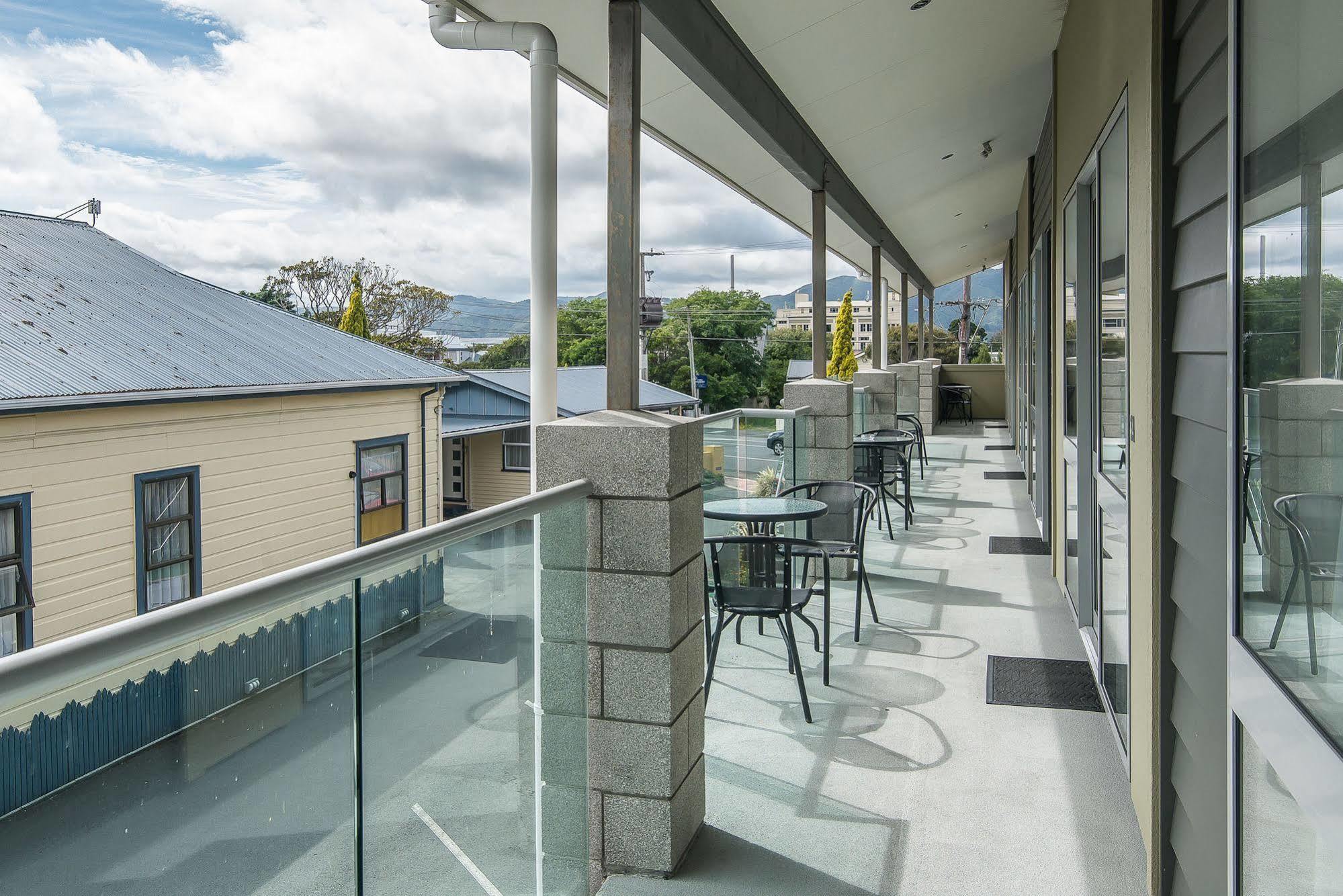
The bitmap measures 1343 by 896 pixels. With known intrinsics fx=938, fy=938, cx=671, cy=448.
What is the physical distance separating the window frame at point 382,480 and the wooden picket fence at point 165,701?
16882 mm

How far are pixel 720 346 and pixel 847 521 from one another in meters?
56.6

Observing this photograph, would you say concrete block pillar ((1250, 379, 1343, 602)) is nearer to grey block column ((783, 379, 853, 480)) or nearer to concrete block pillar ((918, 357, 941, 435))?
grey block column ((783, 379, 853, 480))

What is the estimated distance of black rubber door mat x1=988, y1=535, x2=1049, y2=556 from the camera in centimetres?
585

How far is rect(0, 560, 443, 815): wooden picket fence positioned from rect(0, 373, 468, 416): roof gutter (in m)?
13.2

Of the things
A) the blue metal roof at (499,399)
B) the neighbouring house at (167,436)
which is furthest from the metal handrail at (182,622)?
the blue metal roof at (499,399)

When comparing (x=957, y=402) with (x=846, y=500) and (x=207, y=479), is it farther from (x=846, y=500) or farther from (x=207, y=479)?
(x=846, y=500)

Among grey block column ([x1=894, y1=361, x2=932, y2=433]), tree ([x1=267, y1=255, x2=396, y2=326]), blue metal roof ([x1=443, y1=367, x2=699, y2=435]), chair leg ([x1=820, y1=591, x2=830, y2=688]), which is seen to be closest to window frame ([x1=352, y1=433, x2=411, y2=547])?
blue metal roof ([x1=443, y1=367, x2=699, y2=435])

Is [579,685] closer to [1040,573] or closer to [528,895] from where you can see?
[528,895]

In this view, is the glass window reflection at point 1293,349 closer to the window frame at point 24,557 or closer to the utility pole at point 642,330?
the utility pole at point 642,330

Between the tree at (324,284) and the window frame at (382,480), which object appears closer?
the window frame at (382,480)

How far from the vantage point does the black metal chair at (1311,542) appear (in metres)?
0.92

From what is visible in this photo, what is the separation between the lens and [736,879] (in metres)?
2.25

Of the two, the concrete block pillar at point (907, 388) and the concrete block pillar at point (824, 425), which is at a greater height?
the concrete block pillar at point (907, 388)

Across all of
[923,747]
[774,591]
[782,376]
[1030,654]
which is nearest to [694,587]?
[774,591]
